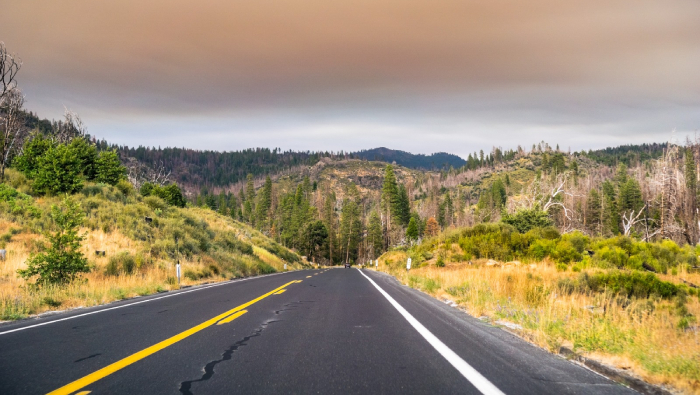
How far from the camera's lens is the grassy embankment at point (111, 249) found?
1159 centimetres

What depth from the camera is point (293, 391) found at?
3.53 meters

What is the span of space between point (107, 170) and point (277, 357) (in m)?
40.4

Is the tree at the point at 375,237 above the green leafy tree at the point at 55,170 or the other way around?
the other way around

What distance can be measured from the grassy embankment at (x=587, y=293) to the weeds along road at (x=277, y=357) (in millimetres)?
640

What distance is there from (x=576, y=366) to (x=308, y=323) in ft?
14.3

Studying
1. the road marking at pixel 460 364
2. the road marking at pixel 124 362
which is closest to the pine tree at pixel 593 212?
the road marking at pixel 460 364

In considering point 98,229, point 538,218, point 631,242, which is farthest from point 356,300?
point 538,218

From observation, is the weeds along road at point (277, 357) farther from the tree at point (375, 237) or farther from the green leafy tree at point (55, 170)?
the tree at point (375, 237)

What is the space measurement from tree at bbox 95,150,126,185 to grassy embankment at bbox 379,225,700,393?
2942 centimetres

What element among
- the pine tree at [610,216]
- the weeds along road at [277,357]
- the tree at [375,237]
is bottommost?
the tree at [375,237]

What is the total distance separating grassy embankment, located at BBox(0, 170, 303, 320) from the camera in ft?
38.0

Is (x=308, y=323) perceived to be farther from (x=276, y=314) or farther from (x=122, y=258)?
(x=122, y=258)

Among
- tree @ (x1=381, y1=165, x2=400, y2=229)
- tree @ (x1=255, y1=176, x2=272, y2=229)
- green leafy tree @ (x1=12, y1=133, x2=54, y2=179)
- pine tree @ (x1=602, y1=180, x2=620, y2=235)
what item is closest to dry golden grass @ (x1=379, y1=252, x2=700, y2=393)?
green leafy tree @ (x1=12, y1=133, x2=54, y2=179)

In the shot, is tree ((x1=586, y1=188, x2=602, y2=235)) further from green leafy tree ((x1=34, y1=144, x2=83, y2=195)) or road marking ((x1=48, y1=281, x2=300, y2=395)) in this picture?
road marking ((x1=48, y1=281, x2=300, y2=395))
